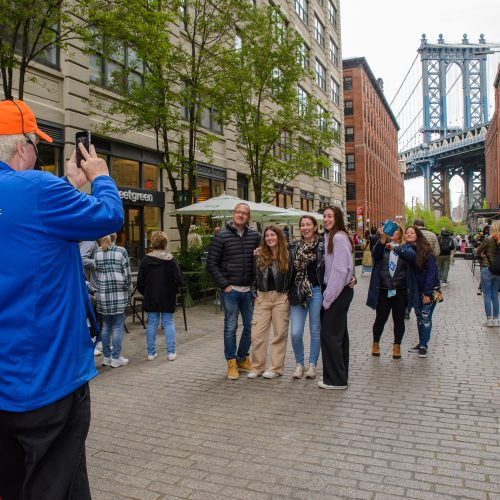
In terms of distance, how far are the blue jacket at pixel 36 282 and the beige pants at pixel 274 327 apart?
4.45 m

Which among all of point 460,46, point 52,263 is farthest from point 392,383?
point 460,46

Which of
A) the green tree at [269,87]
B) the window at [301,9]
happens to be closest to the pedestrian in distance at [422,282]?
the green tree at [269,87]

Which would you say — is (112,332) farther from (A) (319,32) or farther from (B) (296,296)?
(A) (319,32)

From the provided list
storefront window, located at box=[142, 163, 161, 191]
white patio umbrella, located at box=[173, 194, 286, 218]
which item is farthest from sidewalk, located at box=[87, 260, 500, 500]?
storefront window, located at box=[142, 163, 161, 191]

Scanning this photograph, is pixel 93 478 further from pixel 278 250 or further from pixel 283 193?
pixel 283 193

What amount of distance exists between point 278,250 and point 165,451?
2.91m

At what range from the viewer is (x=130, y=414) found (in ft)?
16.5

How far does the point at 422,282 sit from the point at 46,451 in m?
6.61

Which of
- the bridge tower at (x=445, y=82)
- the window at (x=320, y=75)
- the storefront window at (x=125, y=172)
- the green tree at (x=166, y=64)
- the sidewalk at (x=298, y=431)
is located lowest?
the sidewalk at (x=298, y=431)

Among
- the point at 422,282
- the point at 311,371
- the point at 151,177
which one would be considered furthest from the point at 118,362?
the point at 151,177

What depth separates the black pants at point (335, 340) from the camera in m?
5.73

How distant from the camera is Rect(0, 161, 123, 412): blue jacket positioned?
183 centimetres

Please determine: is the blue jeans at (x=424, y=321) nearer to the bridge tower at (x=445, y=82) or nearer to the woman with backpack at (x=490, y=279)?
the woman with backpack at (x=490, y=279)

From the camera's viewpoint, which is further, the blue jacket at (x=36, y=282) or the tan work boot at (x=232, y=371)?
the tan work boot at (x=232, y=371)
